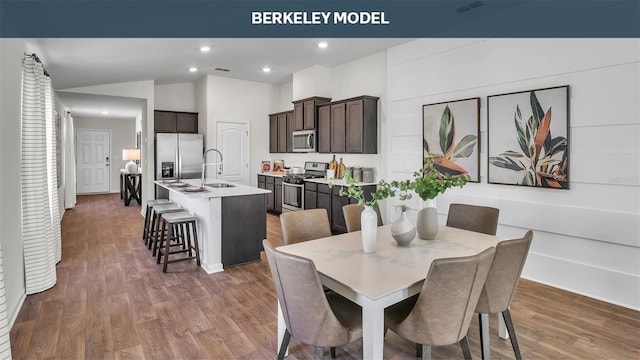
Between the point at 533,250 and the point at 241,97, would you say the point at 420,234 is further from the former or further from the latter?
the point at 241,97

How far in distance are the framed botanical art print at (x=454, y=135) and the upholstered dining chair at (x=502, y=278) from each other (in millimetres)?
2292

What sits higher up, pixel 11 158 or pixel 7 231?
pixel 11 158

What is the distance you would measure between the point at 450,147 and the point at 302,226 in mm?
2539

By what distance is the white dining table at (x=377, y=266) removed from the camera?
162 cm

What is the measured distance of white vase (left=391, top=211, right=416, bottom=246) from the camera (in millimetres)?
2285

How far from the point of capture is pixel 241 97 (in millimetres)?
7645

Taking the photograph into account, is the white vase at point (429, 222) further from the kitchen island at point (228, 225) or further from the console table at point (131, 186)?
the console table at point (131, 186)

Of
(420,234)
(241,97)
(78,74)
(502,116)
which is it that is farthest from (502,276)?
(241,97)

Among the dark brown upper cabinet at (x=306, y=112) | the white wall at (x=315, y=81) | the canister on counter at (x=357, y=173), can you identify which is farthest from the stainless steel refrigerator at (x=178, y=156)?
the canister on counter at (x=357, y=173)

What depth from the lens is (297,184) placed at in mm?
6418

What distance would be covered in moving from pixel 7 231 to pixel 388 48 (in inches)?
188

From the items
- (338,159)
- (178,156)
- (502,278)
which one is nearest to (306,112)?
(338,159)

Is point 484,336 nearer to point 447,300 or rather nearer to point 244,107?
point 447,300
